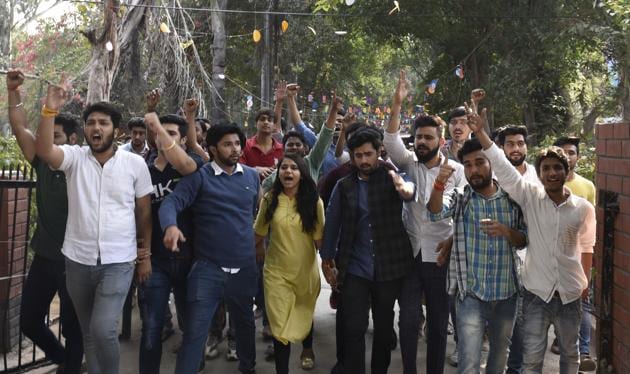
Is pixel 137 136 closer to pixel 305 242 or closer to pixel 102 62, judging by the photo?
pixel 305 242

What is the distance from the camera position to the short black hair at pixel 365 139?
4316 mm

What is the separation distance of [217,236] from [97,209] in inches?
33.3

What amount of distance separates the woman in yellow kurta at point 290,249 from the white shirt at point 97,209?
111 cm

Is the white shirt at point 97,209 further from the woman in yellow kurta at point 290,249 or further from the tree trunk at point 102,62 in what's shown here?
the tree trunk at point 102,62

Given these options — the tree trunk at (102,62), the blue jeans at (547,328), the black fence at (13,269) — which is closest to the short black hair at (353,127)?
the blue jeans at (547,328)

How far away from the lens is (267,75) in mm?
16672

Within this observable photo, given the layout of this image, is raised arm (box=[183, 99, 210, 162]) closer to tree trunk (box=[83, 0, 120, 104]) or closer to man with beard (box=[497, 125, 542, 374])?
man with beard (box=[497, 125, 542, 374])

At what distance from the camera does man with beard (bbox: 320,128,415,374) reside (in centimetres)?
428

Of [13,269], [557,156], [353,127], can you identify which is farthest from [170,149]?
[557,156]

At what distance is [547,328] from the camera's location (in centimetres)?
372

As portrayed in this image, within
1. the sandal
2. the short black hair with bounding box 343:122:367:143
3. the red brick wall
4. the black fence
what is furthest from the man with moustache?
the black fence

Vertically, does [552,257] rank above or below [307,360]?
above

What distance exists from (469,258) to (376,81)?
96.1 feet

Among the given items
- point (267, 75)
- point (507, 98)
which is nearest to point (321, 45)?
point (267, 75)
